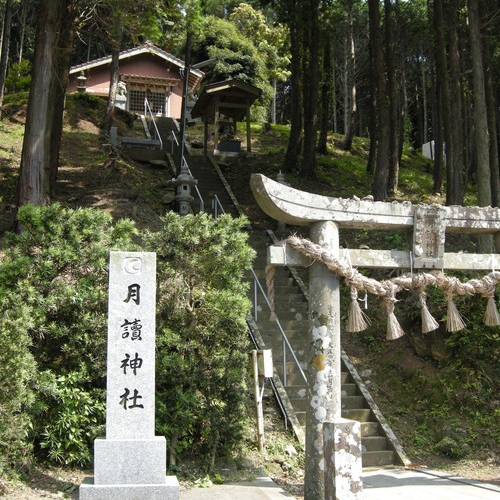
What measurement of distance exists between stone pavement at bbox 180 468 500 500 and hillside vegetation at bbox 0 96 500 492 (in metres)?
0.86

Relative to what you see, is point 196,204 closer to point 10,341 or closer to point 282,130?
point 10,341

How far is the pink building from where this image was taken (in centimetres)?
3141

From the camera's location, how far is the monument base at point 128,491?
6.74 metres

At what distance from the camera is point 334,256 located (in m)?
7.67

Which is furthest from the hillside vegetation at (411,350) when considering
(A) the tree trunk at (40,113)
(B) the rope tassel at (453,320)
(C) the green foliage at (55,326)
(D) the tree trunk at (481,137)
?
(C) the green foliage at (55,326)

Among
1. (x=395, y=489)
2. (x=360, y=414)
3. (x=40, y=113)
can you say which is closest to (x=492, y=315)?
(x=395, y=489)

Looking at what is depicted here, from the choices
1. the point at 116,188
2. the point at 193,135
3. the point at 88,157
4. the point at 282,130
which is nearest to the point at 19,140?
the point at 88,157

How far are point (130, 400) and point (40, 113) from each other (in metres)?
6.82

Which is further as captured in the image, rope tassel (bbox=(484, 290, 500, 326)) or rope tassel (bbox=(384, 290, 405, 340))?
rope tassel (bbox=(484, 290, 500, 326))

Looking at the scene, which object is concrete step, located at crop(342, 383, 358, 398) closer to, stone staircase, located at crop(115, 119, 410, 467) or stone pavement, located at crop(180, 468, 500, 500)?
stone staircase, located at crop(115, 119, 410, 467)

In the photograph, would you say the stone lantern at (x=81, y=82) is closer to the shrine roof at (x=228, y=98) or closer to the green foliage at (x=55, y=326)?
the shrine roof at (x=228, y=98)

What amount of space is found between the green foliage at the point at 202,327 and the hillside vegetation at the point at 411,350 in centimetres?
255

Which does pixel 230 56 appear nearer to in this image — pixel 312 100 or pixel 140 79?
pixel 140 79

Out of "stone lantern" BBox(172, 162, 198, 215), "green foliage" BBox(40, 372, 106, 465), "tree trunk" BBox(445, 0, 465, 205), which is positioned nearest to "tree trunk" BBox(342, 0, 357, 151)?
"tree trunk" BBox(445, 0, 465, 205)
